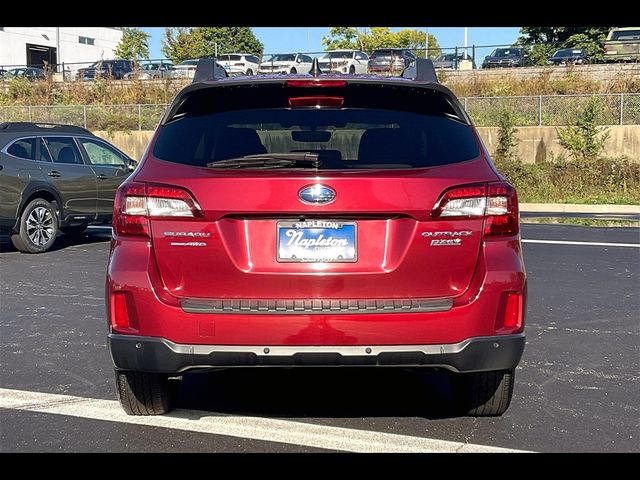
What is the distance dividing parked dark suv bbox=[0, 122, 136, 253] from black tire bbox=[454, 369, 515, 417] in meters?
8.69

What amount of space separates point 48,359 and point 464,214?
3.51 m

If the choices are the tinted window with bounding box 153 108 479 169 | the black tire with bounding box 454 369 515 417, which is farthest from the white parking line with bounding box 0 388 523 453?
the tinted window with bounding box 153 108 479 169

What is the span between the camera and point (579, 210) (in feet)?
65.8

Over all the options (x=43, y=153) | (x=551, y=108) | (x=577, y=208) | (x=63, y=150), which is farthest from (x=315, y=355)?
(x=551, y=108)

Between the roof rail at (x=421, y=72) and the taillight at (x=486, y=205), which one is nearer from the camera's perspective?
the taillight at (x=486, y=205)

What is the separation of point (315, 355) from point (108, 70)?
134 feet

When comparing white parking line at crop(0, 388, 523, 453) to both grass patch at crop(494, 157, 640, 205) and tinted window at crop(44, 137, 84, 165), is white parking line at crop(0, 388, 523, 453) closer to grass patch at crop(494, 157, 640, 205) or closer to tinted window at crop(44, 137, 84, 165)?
tinted window at crop(44, 137, 84, 165)

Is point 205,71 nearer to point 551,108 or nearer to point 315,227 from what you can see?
point 315,227

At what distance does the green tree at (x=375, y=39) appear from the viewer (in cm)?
6384

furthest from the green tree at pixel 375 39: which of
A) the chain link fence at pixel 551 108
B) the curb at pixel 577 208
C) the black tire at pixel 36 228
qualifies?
the black tire at pixel 36 228

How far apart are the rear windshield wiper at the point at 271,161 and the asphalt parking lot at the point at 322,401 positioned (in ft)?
3.55

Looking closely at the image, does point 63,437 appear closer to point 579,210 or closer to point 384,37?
point 579,210

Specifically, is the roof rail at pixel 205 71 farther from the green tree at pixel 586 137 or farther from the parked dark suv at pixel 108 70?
the parked dark suv at pixel 108 70
